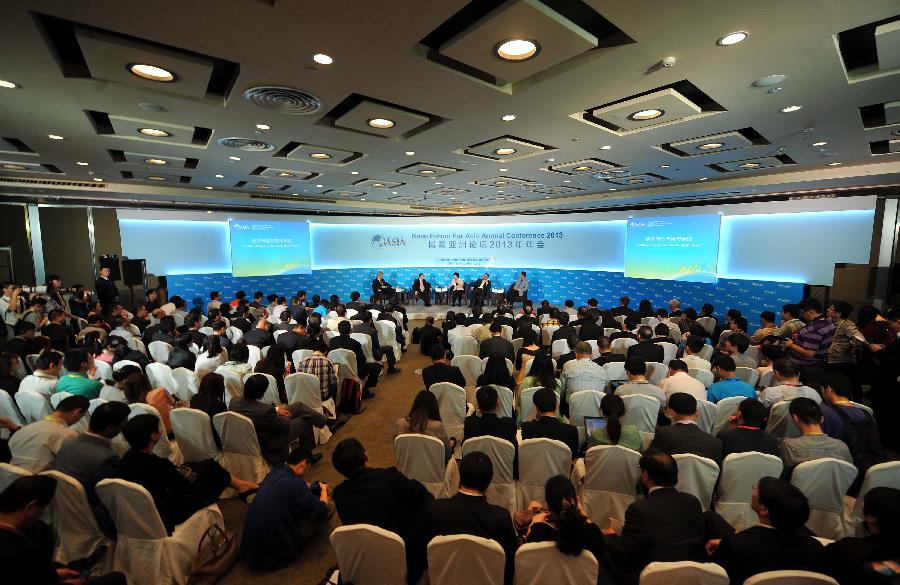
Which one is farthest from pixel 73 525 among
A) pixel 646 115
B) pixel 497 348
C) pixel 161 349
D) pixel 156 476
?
pixel 646 115

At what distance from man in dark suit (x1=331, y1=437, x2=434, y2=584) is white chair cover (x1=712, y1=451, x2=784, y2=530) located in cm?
222

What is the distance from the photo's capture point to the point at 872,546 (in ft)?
5.80

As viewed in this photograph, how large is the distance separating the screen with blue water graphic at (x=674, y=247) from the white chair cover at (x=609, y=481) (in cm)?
1071

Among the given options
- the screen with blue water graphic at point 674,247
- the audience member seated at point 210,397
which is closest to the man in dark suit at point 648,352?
the audience member seated at point 210,397

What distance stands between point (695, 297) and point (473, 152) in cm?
922

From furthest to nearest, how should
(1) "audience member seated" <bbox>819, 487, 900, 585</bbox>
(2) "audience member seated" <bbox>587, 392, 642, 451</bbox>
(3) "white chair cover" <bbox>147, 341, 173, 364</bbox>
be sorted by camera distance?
(3) "white chair cover" <bbox>147, 341, 173, 364</bbox> < (2) "audience member seated" <bbox>587, 392, 642, 451</bbox> < (1) "audience member seated" <bbox>819, 487, 900, 585</bbox>

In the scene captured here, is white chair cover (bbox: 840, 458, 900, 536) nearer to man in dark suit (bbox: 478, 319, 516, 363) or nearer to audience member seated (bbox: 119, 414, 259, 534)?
man in dark suit (bbox: 478, 319, 516, 363)

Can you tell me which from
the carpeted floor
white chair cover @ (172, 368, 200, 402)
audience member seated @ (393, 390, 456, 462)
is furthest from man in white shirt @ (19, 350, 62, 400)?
audience member seated @ (393, 390, 456, 462)

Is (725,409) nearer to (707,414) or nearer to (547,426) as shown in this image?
(707,414)

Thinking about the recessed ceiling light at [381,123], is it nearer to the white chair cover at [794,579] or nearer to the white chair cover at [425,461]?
the white chair cover at [425,461]

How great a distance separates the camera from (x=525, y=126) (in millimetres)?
5199

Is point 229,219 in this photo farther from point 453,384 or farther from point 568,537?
point 568,537

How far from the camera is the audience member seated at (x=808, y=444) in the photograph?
2.81 meters

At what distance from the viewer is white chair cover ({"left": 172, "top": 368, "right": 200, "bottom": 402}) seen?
15.7 feet
